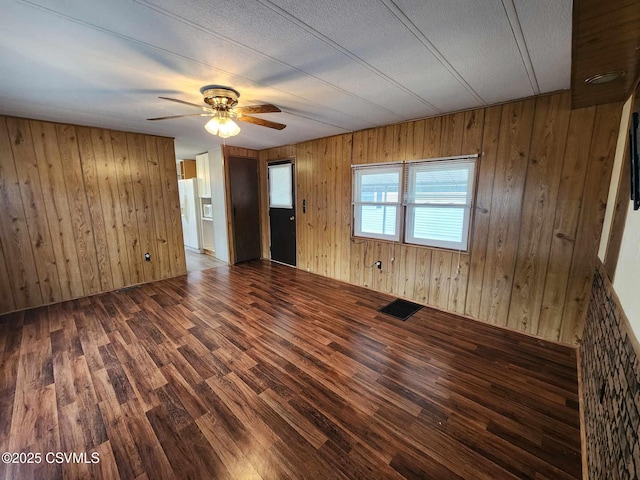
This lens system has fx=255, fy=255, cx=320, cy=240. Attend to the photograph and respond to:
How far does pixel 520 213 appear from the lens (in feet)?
Result: 8.15

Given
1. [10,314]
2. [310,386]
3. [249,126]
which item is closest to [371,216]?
[249,126]

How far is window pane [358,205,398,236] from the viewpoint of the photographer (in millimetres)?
3428

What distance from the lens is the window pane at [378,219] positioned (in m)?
3.43

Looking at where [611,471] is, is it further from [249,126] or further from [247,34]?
[249,126]

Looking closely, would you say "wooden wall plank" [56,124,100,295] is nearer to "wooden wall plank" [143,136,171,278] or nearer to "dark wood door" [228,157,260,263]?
"wooden wall plank" [143,136,171,278]

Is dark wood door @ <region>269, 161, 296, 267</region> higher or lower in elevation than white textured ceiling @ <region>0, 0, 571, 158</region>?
lower

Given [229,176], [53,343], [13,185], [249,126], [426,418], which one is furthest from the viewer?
[229,176]

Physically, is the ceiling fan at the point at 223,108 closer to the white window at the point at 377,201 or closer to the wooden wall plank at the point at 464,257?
the white window at the point at 377,201

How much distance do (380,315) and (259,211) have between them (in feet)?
11.4

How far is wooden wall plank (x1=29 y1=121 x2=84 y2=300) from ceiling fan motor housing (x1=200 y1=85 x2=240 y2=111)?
2.55m

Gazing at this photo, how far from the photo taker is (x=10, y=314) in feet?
9.91

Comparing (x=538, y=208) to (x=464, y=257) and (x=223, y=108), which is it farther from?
(x=223, y=108)

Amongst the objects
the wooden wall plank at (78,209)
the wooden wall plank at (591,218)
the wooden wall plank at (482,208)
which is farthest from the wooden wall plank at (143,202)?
the wooden wall plank at (591,218)

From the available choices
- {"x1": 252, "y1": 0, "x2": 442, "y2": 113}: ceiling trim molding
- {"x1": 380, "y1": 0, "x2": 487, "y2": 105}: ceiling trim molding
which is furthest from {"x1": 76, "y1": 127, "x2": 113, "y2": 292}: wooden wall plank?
{"x1": 380, "y1": 0, "x2": 487, "y2": 105}: ceiling trim molding
